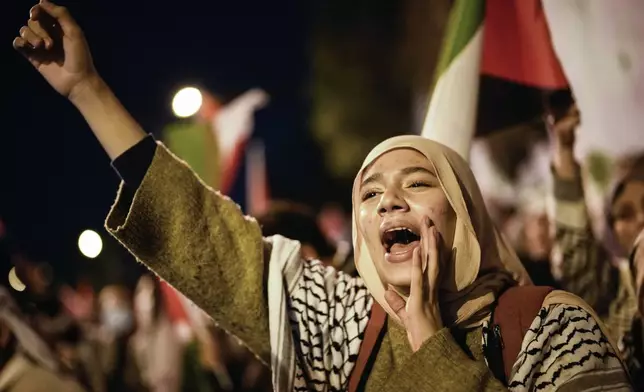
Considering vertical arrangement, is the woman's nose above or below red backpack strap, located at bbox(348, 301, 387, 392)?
above

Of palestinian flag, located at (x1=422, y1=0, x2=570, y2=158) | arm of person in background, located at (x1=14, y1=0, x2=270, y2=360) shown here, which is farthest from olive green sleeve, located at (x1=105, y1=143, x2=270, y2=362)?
palestinian flag, located at (x1=422, y1=0, x2=570, y2=158)

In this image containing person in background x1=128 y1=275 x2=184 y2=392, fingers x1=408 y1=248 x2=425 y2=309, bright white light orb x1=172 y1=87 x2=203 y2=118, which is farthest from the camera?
person in background x1=128 y1=275 x2=184 y2=392

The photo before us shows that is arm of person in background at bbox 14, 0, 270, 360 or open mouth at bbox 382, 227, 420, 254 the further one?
arm of person in background at bbox 14, 0, 270, 360

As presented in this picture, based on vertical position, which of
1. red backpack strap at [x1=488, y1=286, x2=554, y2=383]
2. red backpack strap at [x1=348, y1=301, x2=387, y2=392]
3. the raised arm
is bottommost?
red backpack strap at [x1=488, y1=286, x2=554, y2=383]

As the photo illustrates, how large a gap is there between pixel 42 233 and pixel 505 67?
7.36 feet

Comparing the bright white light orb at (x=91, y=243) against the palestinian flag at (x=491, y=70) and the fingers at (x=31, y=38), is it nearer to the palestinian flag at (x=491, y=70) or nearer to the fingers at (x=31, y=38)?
the fingers at (x=31, y=38)

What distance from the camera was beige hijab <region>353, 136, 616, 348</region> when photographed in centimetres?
197

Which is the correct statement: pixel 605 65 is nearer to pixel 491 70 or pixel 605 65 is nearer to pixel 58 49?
pixel 491 70

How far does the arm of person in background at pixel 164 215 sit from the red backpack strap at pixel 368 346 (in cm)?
29

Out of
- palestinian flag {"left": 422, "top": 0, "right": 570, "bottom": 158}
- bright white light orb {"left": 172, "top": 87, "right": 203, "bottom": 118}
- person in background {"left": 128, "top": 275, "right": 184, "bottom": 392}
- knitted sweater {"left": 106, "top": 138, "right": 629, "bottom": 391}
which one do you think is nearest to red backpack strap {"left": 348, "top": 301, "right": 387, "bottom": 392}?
knitted sweater {"left": 106, "top": 138, "right": 629, "bottom": 391}

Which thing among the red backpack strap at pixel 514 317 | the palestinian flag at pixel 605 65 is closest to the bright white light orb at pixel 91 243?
the red backpack strap at pixel 514 317

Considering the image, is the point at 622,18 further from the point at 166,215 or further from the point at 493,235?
the point at 166,215

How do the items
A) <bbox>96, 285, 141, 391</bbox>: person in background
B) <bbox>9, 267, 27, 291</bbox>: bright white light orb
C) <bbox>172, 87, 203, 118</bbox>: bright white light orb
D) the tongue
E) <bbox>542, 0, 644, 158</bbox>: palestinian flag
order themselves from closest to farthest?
the tongue → <bbox>172, 87, 203, 118</bbox>: bright white light orb → <bbox>542, 0, 644, 158</bbox>: palestinian flag → <bbox>9, 267, 27, 291</bbox>: bright white light orb → <bbox>96, 285, 141, 391</bbox>: person in background

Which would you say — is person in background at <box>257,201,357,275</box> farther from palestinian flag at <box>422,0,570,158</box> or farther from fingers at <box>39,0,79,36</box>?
fingers at <box>39,0,79,36</box>
